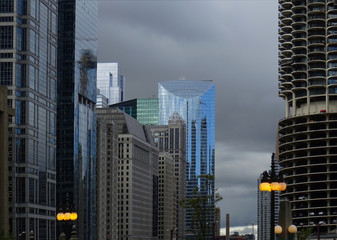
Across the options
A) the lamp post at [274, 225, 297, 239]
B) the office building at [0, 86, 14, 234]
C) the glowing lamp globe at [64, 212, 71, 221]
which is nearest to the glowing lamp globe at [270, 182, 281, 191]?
the lamp post at [274, 225, 297, 239]

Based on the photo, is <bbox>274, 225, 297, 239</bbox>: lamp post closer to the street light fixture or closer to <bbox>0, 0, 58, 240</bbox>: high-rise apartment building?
the street light fixture

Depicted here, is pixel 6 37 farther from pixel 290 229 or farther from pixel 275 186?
pixel 275 186

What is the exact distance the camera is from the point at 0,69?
195m

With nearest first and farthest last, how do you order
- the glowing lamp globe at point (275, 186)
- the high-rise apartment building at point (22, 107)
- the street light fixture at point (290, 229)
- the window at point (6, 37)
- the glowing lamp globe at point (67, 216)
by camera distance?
the glowing lamp globe at point (275, 186) → the street light fixture at point (290, 229) → the glowing lamp globe at point (67, 216) → the high-rise apartment building at point (22, 107) → the window at point (6, 37)

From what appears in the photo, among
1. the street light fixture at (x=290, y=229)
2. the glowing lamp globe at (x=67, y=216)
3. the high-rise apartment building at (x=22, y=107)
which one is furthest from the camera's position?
the high-rise apartment building at (x=22, y=107)

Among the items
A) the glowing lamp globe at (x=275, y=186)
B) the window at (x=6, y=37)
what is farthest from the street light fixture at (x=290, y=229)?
the window at (x=6, y=37)

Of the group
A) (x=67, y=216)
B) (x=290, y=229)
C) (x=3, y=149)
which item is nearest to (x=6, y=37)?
(x=3, y=149)

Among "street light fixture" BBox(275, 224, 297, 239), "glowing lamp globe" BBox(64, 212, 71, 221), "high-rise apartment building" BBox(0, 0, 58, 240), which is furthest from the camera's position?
"high-rise apartment building" BBox(0, 0, 58, 240)

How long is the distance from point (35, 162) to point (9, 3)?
122 feet

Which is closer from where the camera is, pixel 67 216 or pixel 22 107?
pixel 67 216

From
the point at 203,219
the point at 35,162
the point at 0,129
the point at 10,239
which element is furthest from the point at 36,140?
the point at 10,239

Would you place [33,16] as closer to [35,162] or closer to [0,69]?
[0,69]

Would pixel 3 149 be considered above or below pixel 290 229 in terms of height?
above

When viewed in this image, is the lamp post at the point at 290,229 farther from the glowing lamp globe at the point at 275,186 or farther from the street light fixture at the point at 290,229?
the glowing lamp globe at the point at 275,186
